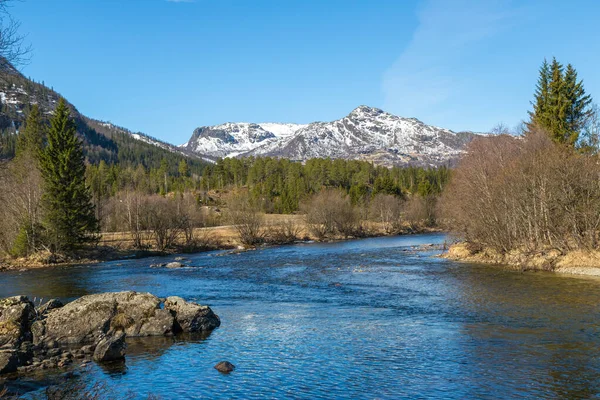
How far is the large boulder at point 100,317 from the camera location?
20844 mm

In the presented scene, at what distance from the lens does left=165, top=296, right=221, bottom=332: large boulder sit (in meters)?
22.7

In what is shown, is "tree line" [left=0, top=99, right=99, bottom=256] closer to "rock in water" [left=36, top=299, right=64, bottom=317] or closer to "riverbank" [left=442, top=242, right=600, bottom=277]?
"rock in water" [left=36, top=299, right=64, bottom=317]

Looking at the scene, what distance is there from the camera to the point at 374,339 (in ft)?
66.6

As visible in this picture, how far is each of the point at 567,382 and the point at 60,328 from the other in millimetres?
19945

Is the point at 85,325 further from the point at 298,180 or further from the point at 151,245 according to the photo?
the point at 298,180

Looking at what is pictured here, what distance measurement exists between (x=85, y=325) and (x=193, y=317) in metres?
4.78

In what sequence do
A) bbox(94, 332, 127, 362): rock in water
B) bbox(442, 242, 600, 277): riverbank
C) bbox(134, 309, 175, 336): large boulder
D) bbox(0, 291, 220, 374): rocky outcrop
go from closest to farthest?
1. bbox(94, 332, 127, 362): rock in water
2. bbox(0, 291, 220, 374): rocky outcrop
3. bbox(134, 309, 175, 336): large boulder
4. bbox(442, 242, 600, 277): riverbank

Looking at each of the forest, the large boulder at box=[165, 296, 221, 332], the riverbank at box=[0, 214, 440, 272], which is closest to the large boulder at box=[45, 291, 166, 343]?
the large boulder at box=[165, 296, 221, 332]

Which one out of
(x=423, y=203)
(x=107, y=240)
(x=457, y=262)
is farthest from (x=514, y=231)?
(x=423, y=203)

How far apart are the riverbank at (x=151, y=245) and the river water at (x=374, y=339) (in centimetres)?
1620

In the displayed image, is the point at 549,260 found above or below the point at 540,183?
below

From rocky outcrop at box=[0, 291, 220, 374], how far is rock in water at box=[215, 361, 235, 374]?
4.31 m

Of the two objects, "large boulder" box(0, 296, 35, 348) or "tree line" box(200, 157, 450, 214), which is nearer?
"large boulder" box(0, 296, 35, 348)

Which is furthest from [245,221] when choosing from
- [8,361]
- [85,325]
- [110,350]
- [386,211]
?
[8,361]
